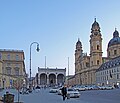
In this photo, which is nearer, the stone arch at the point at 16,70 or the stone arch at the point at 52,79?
the stone arch at the point at 16,70

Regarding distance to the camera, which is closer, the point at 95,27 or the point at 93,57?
the point at 93,57

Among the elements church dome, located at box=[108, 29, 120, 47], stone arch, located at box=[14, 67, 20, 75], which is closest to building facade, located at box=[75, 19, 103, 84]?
church dome, located at box=[108, 29, 120, 47]

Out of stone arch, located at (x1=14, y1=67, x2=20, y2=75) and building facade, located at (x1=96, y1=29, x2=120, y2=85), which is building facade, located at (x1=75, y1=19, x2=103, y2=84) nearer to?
building facade, located at (x1=96, y1=29, x2=120, y2=85)

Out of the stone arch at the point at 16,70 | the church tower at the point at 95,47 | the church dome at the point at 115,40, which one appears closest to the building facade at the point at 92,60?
the church tower at the point at 95,47

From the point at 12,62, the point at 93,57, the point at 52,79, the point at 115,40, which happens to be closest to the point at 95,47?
the point at 93,57

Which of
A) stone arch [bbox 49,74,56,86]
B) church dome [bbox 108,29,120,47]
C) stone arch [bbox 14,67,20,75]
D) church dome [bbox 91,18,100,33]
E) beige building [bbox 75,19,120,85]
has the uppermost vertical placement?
church dome [bbox 91,18,100,33]

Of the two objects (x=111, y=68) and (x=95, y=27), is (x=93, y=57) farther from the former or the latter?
(x=95, y=27)

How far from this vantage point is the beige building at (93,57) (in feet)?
444

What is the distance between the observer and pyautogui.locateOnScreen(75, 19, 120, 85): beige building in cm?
13538

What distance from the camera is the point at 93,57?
135500 millimetres

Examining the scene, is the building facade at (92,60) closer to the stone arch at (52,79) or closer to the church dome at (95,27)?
the church dome at (95,27)

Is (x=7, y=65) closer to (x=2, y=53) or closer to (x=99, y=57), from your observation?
(x=2, y=53)

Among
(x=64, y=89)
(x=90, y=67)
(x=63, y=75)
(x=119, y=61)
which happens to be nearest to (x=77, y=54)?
(x=63, y=75)

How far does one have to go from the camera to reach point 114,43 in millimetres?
146000
